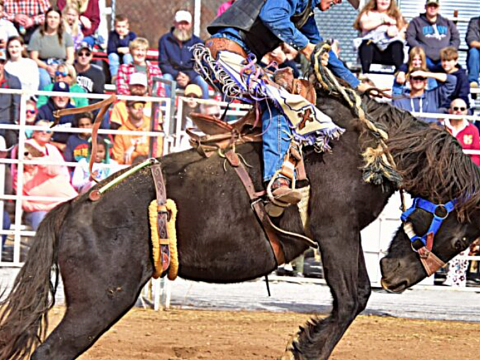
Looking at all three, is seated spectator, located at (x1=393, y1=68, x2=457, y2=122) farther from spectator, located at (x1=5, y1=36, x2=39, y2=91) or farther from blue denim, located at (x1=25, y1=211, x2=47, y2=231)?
spectator, located at (x1=5, y1=36, x2=39, y2=91)

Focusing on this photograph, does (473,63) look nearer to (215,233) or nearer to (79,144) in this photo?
(79,144)

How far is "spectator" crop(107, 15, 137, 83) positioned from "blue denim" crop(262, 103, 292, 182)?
754cm

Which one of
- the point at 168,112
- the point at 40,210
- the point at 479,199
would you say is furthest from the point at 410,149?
the point at 40,210

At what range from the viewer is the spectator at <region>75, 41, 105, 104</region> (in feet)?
38.0

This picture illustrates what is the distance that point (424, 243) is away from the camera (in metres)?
5.42

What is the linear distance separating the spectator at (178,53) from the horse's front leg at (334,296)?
6850 mm

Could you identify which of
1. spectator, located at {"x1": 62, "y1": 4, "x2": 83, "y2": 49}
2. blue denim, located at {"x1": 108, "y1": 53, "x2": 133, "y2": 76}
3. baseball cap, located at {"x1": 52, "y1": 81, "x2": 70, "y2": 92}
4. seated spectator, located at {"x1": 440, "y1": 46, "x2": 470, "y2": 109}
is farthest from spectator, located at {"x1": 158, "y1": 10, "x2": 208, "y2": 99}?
seated spectator, located at {"x1": 440, "y1": 46, "x2": 470, "y2": 109}

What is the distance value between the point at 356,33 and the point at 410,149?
8510mm

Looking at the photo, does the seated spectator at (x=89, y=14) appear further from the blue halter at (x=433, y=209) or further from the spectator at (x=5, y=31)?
the blue halter at (x=433, y=209)

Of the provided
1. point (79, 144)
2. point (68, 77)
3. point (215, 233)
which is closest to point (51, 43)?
point (68, 77)

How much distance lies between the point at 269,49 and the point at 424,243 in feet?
5.05

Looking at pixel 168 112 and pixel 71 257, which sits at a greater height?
pixel 168 112

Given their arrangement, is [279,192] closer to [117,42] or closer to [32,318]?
[32,318]

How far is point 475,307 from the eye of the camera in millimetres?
8797
